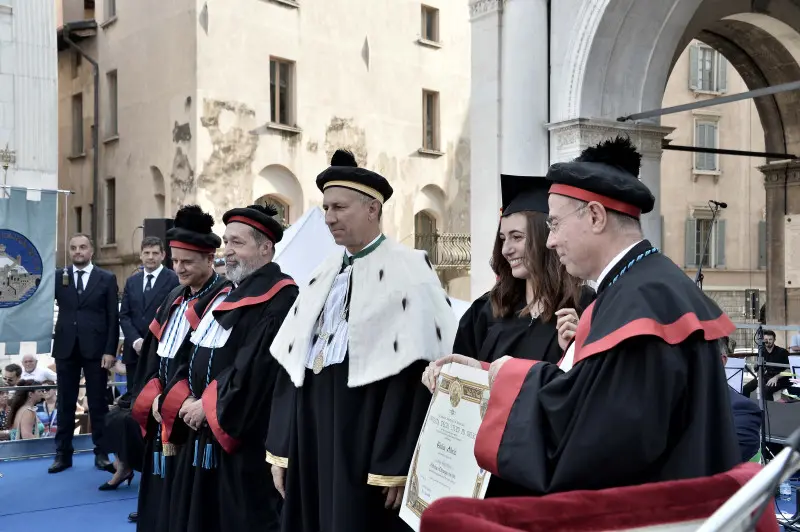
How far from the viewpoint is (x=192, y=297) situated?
4.96 m

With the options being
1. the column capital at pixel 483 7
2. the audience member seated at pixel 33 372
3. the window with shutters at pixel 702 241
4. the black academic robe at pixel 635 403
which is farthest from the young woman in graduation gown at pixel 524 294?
the window with shutters at pixel 702 241

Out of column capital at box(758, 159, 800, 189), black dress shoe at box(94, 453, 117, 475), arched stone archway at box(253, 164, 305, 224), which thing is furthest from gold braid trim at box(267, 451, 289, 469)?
arched stone archway at box(253, 164, 305, 224)

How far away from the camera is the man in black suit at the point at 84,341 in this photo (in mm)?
7977

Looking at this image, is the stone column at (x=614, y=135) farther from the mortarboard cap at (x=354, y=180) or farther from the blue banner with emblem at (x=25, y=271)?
the blue banner with emblem at (x=25, y=271)

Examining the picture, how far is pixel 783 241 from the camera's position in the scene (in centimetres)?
1209

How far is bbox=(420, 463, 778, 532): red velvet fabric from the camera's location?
5.16ft

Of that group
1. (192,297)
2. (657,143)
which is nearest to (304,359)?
(192,297)

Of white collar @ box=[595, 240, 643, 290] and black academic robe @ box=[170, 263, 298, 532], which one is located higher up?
white collar @ box=[595, 240, 643, 290]

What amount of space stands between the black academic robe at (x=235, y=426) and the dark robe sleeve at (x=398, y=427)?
104 cm

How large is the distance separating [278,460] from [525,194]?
1660 millimetres

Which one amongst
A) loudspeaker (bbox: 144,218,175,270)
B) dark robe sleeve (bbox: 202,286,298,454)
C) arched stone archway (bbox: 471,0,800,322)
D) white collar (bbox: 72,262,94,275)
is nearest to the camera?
dark robe sleeve (bbox: 202,286,298,454)

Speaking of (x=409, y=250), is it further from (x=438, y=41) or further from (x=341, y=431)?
(x=438, y=41)

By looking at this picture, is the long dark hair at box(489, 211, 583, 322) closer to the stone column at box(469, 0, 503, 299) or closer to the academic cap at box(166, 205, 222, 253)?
the academic cap at box(166, 205, 222, 253)

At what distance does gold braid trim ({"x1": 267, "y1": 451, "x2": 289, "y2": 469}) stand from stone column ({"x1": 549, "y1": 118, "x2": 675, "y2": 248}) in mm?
5296
